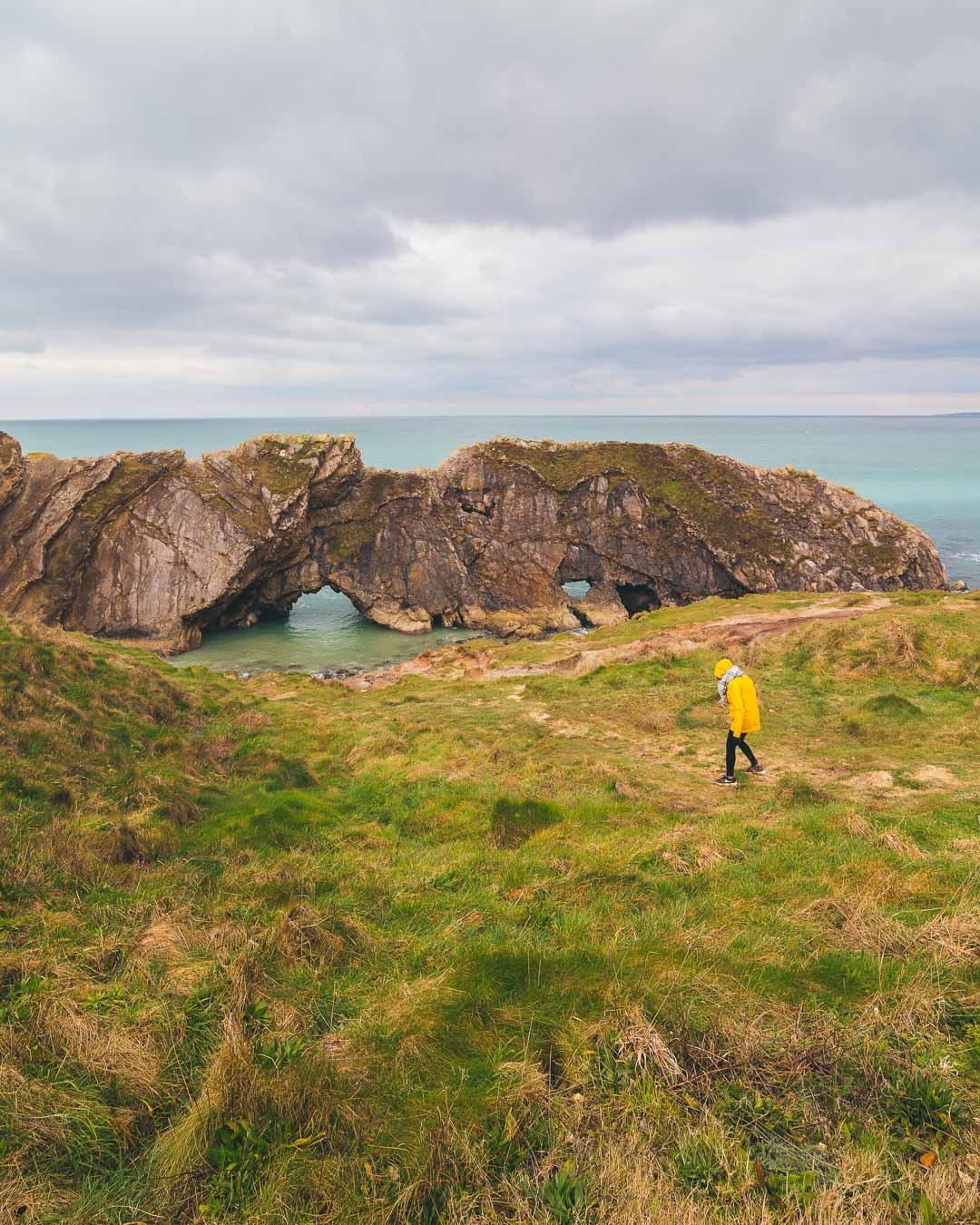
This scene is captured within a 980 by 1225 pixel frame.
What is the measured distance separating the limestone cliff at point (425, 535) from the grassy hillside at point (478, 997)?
52.6 meters

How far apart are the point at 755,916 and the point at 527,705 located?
1797cm

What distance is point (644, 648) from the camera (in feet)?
105

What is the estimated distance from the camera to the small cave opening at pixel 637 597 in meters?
71.9

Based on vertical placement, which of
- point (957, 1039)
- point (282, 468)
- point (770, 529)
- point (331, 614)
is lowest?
point (331, 614)

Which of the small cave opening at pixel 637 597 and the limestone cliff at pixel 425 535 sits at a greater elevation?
the limestone cliff at pixel 425 535

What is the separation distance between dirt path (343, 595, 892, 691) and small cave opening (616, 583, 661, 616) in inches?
1100

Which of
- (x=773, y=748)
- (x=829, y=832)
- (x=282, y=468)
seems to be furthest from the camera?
(x=282, y=468)

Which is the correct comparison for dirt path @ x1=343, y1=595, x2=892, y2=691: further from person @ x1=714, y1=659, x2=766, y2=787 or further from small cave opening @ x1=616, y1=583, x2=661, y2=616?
small cave opening @ x1=616, y1=583, x2=661, y2=616

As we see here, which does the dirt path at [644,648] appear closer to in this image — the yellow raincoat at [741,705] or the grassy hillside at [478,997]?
the yellow raincoat at [741,705]

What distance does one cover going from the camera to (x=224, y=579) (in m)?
61.1

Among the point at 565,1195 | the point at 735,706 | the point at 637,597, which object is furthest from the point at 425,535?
the point at 565,1195

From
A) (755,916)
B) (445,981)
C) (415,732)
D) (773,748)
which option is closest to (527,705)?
(415,732)

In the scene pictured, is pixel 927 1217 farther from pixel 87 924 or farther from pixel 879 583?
pixel 879 583

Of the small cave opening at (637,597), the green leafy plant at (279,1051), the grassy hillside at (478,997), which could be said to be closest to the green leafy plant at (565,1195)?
the grassy hillside at (478,997)
